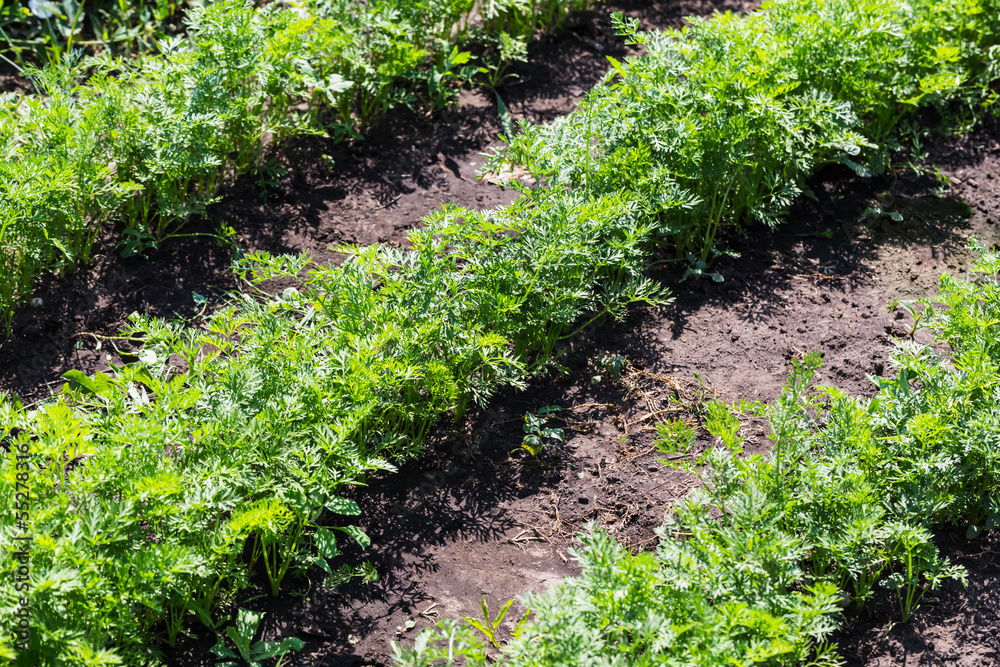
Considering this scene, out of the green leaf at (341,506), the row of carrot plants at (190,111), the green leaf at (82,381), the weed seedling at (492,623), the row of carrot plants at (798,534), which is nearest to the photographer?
the row of carrot plants at (798,534)

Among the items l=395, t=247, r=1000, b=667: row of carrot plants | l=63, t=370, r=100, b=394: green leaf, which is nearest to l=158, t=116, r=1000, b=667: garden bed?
l=395, t=247, r=1000, b=667: row of carrot plants

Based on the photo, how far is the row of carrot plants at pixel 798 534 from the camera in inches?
103

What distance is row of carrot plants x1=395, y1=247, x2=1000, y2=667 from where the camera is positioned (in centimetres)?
261

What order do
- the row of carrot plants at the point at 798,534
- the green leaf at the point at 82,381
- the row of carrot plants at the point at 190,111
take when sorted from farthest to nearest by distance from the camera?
the row of carrot plants at the point at 190,111
the green leaf at the point at 82,381
the row of carrot plants at the point at 798,534

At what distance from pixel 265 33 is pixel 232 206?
0.84 meters

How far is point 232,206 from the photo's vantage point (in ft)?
15.0

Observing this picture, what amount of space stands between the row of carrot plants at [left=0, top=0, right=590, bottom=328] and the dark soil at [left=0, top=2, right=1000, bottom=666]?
16 cm

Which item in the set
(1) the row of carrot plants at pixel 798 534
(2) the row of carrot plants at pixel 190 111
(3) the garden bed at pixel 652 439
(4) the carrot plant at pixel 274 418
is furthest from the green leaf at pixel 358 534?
(2) the row of carrot plants at pixel 190 111

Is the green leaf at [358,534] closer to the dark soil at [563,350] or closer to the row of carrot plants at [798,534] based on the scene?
the dark soil at [563,350]

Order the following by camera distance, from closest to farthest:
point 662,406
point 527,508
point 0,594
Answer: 1. point 0,594
2. point 527,508
3. point 662,406

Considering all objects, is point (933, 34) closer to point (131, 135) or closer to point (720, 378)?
point (720, 378)

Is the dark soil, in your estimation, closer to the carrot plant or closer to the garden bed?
the garden bed

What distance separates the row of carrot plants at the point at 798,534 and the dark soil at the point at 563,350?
0.56 ft

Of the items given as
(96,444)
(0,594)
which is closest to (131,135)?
(96,444)
